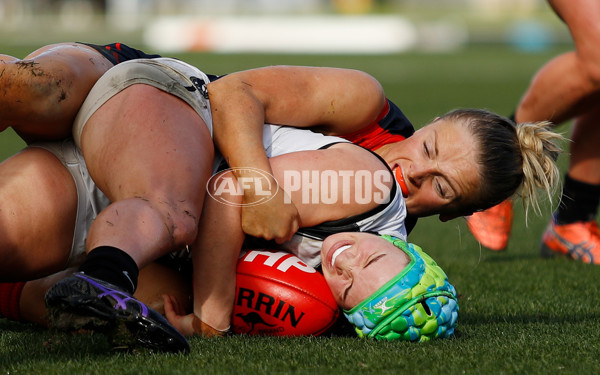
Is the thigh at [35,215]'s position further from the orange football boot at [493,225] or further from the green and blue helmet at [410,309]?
the orange football boot at [493,225]

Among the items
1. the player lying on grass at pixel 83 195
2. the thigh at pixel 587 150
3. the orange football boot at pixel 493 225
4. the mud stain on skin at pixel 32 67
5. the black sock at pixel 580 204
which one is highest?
the mud stain on skin at pixel 32 67

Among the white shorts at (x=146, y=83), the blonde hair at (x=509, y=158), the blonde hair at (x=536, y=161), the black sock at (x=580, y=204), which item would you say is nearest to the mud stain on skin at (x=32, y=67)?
the white shorts at (x=146, y=83)

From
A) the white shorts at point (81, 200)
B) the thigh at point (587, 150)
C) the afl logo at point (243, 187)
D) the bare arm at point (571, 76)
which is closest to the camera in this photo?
the afl logo at point (243, 187)

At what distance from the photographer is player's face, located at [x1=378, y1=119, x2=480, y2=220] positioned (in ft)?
9.77

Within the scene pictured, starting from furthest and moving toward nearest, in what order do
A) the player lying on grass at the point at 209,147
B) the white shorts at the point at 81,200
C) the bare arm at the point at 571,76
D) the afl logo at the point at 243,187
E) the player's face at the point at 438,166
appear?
the bare arm at the point at 571,76 < the player's face at the point at 438,166 < the white shorts at the point at 81,200 < the afl logo at the point at 243,187 < the player lying on grass at the point at 209,147

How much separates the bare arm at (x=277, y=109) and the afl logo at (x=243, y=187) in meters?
0.02

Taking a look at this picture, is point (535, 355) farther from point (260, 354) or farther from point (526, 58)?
point (526, 58)

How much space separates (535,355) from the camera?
2.39 meters

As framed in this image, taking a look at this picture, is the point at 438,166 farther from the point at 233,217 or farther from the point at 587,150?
the point at 587,150

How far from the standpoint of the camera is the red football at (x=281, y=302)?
8.75ft

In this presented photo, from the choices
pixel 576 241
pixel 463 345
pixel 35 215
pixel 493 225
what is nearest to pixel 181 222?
pixel 35 215

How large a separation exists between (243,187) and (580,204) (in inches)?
90.0

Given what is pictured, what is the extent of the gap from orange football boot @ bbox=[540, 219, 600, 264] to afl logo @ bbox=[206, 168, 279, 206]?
2.15 m

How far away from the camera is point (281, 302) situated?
2.68 metres
